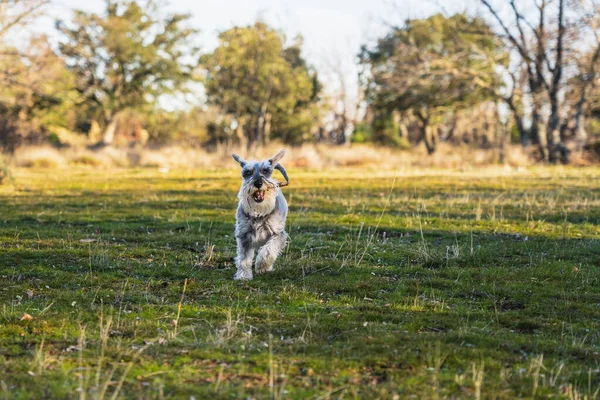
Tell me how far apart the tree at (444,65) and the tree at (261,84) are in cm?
1157

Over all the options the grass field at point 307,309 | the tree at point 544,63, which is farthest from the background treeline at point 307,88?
the grass field at point 307,309

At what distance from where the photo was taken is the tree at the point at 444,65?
41.1 metres

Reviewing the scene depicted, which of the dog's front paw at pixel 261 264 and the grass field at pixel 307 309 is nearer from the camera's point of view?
the grass field at pixel 307 309

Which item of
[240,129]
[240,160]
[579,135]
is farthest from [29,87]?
[240,129]

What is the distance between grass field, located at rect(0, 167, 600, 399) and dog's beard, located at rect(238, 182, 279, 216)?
3.17 ft

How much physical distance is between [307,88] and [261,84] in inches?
275

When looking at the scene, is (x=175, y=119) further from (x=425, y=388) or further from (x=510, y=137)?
(x=425, y=388)

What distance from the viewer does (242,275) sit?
880cm

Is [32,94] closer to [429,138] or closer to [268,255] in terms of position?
[429,138]

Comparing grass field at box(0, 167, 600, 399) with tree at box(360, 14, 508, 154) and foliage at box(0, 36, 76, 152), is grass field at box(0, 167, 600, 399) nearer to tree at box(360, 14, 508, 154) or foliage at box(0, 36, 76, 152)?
foliage at box(0, 36, 76, 152)

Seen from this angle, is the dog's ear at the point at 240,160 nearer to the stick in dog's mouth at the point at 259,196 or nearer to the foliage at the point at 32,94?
the stick in dog's mouth at the point at 259,196

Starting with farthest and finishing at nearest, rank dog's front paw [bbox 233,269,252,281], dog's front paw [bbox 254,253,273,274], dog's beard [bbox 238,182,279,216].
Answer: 1. dog's front paw [bbox 254,253,273,274]
2. dog's beard [bbox 238,182,279,216]
3. dog's front paw [bbox 233,269,252,281]

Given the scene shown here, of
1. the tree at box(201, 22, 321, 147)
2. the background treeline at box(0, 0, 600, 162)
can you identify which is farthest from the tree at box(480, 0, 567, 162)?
the tree at box(201, 22, 321, 147)

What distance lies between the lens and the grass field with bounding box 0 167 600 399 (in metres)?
5.11
